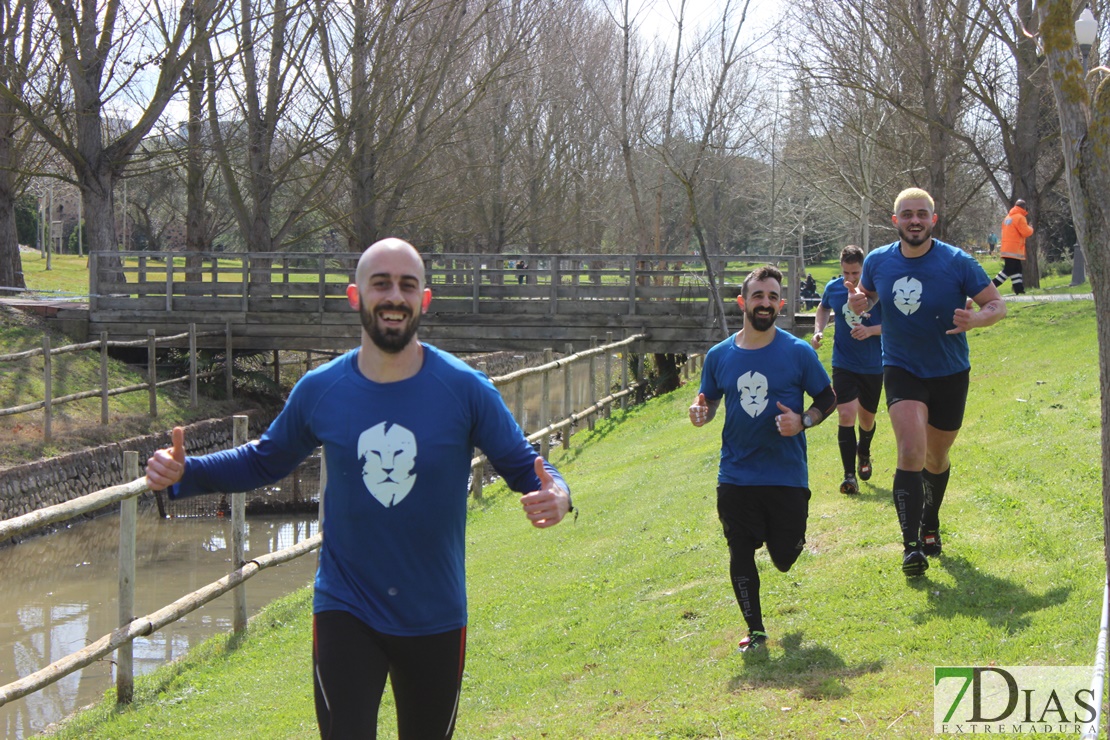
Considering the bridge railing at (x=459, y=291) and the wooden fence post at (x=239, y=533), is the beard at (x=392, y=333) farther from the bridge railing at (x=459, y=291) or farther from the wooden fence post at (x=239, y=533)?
the bridge railing at (x=459, y=291)

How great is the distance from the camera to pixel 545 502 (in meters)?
3.83

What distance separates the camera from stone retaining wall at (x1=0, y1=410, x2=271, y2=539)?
17.4 meters

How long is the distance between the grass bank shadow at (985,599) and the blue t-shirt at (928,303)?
114 cm

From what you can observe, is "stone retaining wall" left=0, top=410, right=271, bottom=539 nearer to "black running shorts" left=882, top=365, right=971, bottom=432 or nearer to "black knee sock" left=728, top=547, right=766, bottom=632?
"black knee sock" left=728, top=547, right=766, bottom=632

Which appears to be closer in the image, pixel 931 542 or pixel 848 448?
pixel 931 542

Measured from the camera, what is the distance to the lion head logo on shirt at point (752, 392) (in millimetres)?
6258

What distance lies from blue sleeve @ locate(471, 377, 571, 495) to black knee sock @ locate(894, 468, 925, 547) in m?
3.26

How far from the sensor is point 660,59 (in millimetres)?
33812

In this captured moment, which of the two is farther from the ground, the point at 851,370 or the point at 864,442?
the point at 851,370

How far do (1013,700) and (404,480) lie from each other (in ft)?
8.90

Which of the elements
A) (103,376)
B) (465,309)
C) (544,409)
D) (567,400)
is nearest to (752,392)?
(544,409)

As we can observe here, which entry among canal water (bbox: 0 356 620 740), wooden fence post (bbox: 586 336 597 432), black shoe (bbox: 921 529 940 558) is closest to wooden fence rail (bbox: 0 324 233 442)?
canal water (bbox: 0 356 620 740)

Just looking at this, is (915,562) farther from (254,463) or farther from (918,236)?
(254,463)

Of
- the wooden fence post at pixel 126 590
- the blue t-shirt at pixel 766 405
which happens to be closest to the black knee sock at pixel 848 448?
the blue t-shirt at pixel 766 405
